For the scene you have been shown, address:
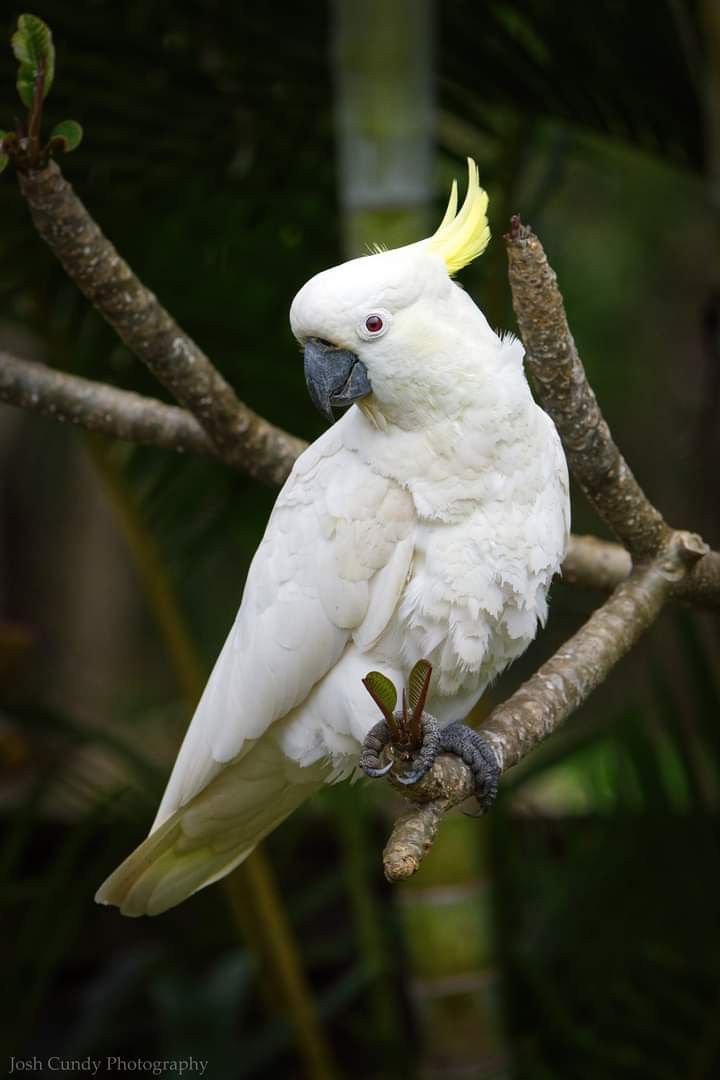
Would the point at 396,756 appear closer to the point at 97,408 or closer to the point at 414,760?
the point at 414,760

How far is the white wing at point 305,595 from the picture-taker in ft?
5.41

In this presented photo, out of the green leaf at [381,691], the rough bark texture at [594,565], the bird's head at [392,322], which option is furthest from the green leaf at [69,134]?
the rough bark texture at [594,565]

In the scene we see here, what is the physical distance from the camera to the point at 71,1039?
2.80m

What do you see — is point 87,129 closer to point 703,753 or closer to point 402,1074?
point 703,753

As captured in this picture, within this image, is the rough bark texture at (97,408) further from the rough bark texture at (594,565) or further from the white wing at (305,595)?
the rough bark texture at (594,565)

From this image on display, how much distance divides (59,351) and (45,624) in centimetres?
409

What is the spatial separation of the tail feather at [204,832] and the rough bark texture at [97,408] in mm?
565

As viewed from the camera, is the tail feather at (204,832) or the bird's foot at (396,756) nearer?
the bird's foot at (396,756)

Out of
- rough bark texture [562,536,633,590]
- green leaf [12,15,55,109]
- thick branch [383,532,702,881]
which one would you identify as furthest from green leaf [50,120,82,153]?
rough bark texture [562,536,633,590]

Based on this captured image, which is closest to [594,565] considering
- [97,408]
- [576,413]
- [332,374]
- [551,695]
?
[576,413]

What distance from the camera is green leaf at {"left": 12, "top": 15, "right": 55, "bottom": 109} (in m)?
1.35

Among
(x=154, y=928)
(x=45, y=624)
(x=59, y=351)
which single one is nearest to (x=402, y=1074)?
(x=154, y=928)

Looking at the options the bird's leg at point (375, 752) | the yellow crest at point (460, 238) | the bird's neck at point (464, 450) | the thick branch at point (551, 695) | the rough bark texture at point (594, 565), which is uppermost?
the yellow crest at point (460, 238)

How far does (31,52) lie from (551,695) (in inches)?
40.0
